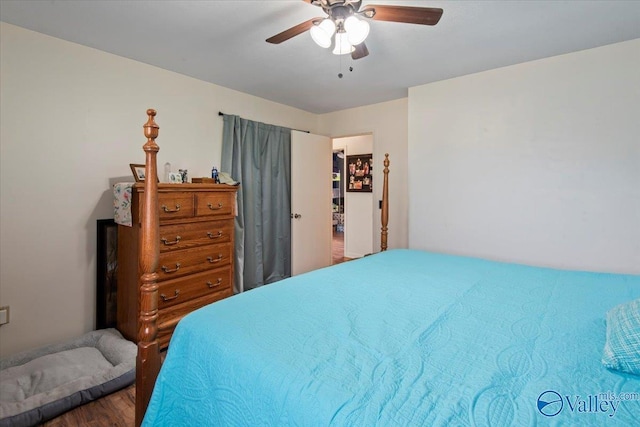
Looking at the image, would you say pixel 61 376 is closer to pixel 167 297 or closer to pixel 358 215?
pixel 167 297

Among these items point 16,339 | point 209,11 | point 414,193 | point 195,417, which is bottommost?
point 16,339

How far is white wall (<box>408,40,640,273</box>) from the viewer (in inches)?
95.9

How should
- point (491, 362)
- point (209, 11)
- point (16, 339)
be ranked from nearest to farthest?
point (491, 362) → point (209, 11) → point (16, 339)

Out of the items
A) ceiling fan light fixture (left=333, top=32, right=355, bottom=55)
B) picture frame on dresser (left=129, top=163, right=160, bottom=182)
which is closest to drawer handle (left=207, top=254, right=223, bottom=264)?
picture frame on dresser (left=129, top=163, right=160, bottom=182)

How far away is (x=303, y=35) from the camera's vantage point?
2279 mm

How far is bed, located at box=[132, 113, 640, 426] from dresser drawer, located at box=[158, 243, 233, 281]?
1.18 meters

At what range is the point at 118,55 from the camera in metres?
2.65

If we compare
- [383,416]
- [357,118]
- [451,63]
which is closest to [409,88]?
[451,63]

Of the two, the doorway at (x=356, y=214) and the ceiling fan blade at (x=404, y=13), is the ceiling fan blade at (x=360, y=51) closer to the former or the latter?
the ceiling fan blade at (x=404, y=13)

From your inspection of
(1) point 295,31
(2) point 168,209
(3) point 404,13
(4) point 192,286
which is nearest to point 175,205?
(2) point 168,209

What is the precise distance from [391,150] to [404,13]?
8.09 feet

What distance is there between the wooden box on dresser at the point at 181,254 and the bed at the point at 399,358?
3.81ft

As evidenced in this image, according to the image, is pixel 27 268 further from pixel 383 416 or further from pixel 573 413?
pixel 573 413

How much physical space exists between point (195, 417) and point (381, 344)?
2.19ft
